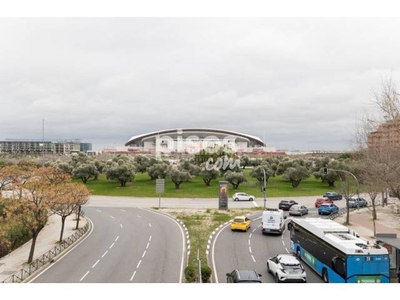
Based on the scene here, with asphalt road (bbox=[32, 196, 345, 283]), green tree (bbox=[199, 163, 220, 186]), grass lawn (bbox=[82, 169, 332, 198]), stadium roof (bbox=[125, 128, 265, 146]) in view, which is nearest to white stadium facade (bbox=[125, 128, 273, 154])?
stadium roof (bbox=[125, 128, 265, 146])

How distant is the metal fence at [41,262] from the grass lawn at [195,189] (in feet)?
83.6

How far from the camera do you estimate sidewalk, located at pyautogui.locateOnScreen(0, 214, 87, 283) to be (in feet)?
71.3

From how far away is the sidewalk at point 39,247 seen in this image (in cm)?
2172

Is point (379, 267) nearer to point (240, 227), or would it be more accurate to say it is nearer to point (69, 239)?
point (240, 227)

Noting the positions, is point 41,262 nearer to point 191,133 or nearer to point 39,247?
point 39,247

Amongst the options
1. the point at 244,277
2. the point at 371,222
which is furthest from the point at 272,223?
the point at 244,277

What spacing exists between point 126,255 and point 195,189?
35.1 meters

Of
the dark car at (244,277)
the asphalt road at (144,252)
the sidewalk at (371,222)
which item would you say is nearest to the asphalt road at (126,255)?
the asphalt road at (144,252)

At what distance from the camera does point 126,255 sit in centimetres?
2347

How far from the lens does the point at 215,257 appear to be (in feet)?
74.9

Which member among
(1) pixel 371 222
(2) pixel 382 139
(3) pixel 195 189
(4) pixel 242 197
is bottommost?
(1) pixel 371 222

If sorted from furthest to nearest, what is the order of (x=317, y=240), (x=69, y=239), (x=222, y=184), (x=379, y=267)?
(x=222, y=184)
(x=69, y=239)
(x=317, y=240)
(x=379, y=267)

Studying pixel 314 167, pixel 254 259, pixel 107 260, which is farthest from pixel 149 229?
pixel 314 167

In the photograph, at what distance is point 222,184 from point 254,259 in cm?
1889
